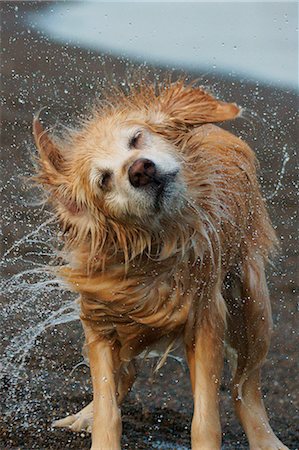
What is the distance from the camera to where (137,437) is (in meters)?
4.93

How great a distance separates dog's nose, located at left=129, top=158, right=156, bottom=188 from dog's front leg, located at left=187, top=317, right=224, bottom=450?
29.0 inches

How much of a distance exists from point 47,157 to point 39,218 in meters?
3.35

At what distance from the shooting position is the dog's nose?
3875mm

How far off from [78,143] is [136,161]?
52 centimetres

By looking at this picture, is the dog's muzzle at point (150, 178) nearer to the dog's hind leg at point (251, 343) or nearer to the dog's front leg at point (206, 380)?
the dog's front leg at point (206, 380)

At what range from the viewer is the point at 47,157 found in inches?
171

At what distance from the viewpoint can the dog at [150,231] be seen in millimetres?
4129

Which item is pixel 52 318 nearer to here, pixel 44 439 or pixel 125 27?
pixel 44 439

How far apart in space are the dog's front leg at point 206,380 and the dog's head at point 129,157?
559 mm

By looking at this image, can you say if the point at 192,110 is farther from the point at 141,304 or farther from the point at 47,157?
the point at 141,304

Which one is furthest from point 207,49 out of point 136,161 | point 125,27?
point 136,161

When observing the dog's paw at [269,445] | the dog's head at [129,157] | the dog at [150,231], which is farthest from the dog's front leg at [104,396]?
the dog's paw at [269,445]

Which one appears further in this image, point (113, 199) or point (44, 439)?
point (44, 439)

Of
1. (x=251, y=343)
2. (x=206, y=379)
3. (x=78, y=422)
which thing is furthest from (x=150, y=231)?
(x=78, y=422)
